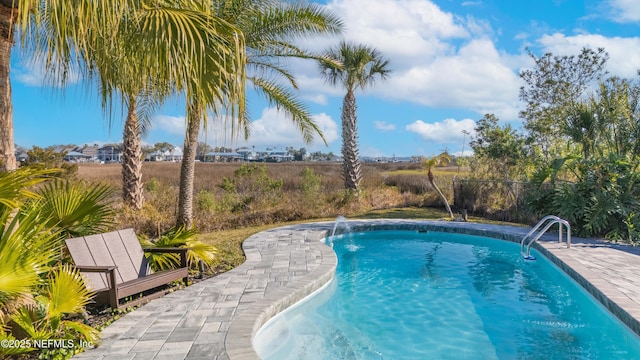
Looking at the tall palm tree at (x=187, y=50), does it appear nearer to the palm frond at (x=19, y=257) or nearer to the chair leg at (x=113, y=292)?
the palm frond at (x=19, y=257)

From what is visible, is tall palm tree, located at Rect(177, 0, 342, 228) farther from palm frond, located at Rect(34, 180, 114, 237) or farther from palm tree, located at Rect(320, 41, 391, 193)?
palm tree, located at Rect(320, 41, 391, 193)

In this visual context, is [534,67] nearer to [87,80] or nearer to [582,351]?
[582,351]

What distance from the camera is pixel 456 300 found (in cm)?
665

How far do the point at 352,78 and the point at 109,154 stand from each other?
69.9 m

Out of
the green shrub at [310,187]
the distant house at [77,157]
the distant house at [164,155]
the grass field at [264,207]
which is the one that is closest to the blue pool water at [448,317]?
the grass field at [264,207]

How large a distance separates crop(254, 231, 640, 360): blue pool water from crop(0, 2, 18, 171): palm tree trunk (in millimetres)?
3257

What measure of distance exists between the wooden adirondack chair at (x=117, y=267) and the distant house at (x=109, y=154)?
72.4 m

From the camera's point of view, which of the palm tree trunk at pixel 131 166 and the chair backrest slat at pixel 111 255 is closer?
the chair backrest slat at pixel 111 255

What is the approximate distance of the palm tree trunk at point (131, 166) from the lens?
12188 mm

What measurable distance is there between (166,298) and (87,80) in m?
2.96

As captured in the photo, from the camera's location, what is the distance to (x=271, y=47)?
10141 millimetres

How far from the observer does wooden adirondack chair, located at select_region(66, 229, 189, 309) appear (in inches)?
186

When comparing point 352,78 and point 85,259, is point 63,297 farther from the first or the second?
point 352,78

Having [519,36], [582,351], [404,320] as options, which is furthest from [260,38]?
[519,36]
